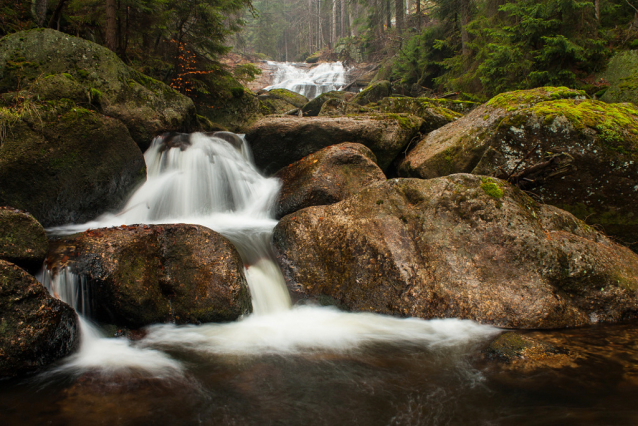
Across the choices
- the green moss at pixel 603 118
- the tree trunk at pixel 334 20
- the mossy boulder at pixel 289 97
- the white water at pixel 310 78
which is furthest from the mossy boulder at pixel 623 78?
the tree trunk at pixel 334 20

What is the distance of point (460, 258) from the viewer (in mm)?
4910

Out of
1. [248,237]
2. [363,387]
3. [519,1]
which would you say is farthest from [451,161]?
[519,1]

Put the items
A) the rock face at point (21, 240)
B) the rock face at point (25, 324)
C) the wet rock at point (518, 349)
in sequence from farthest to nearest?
1. the rock face at point (21, 240)
2. the wet rock at point (518, 349)
3. the rock face at point (25, 324)

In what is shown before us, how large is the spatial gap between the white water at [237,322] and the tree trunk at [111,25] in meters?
3.62

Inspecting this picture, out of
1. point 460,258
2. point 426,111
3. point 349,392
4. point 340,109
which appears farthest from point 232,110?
point 349,392

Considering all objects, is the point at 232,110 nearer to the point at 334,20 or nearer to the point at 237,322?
the point at 237,322

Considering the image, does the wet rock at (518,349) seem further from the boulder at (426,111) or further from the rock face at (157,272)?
the boulder at (426,111)

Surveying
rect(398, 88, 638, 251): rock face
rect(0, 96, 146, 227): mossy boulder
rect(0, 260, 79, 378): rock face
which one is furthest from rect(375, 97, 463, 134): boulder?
rect(0, 260, 79, 378): rock face

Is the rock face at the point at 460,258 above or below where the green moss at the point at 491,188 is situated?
below

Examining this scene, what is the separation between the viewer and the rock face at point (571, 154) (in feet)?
18.2

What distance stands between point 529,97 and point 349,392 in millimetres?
6838

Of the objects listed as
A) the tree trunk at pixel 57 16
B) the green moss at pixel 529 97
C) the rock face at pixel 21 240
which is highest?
the tree trunk at pixel 57 16

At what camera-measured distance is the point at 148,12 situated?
9906 mm

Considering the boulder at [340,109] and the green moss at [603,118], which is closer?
the green moss at [603,118]
